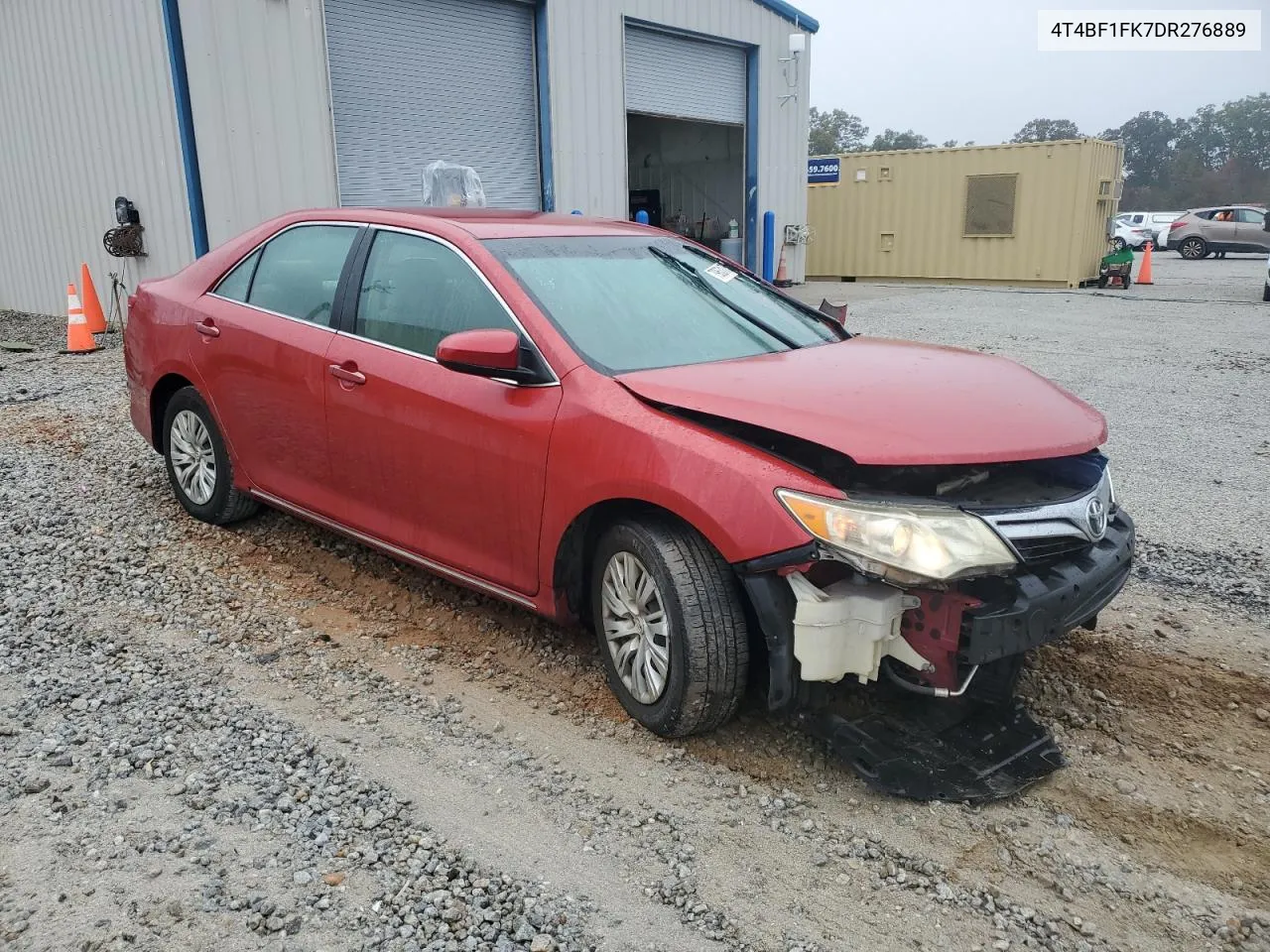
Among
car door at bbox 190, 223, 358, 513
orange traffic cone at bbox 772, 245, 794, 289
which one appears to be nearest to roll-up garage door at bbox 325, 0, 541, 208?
orange traffic cone at bbox 772, 245, 794, 289

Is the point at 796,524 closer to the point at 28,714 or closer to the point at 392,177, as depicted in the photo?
the point at 28,714

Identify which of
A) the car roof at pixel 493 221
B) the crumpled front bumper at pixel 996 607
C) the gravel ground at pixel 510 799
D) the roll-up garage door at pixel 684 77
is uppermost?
the roll-up garage door at pixel 684 77

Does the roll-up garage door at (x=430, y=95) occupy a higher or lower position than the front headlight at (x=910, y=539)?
higher

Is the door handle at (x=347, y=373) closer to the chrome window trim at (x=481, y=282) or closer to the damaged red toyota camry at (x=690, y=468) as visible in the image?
the damaged red toyota camry at (x=690, y=468)

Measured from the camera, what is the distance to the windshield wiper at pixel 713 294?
3916mm

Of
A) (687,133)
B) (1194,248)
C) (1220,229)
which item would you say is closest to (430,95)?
(687,133)

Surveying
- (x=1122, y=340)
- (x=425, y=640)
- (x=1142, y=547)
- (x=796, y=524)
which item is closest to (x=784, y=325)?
(x=796, y=524)

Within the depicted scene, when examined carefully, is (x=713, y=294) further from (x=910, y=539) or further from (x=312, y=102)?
(x=312, y=102)

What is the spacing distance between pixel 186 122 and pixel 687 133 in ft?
35.5

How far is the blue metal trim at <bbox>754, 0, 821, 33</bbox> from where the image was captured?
53.6ft

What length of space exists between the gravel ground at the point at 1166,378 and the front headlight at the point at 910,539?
89.6 inches

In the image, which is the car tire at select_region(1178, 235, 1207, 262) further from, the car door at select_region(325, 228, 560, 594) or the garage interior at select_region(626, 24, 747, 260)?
the car door at select_region(325, 228, 560, 594)

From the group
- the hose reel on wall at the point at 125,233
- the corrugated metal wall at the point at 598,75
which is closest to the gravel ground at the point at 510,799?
the hose reel on wall at the point at 125,233

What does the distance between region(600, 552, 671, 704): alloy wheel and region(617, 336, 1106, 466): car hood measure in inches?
22.0
